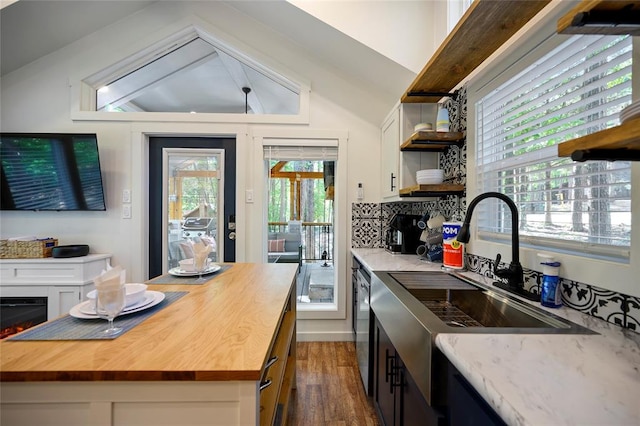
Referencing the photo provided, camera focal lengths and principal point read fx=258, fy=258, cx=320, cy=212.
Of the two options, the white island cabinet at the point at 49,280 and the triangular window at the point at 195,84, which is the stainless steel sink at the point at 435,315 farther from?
the white island cabinet at the point at 49,280

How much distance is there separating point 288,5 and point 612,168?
7.96 feet

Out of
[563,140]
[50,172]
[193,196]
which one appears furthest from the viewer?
[193,196]

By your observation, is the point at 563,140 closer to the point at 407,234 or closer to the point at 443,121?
the point at 443,121

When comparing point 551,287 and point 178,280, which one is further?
point 178,280

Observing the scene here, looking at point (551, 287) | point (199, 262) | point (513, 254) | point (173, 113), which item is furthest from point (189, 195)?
point (551, 287)

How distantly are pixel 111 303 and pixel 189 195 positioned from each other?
2.21 meters

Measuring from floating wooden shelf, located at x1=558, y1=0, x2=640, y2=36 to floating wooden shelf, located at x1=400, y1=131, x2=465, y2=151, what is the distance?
3.45 feet

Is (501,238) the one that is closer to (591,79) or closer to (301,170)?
(591,79)

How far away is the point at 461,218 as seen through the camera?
1.81 metres

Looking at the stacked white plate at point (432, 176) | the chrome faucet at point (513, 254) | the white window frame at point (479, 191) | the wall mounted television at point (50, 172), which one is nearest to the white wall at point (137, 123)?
the wall mounted television at point (50, 172)

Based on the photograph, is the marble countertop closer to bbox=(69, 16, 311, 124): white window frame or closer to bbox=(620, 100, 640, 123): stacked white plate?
bbox=(620, 100, 640, 123): stacked white plate

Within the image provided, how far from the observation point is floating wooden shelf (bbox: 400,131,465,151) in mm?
1711

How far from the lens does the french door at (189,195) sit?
2.72 meters

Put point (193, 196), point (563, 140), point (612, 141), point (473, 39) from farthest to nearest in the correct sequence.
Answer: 1. point (193, 196)
2. point (473, 39)
3. point (563, 140)
4. point (612, 141)
